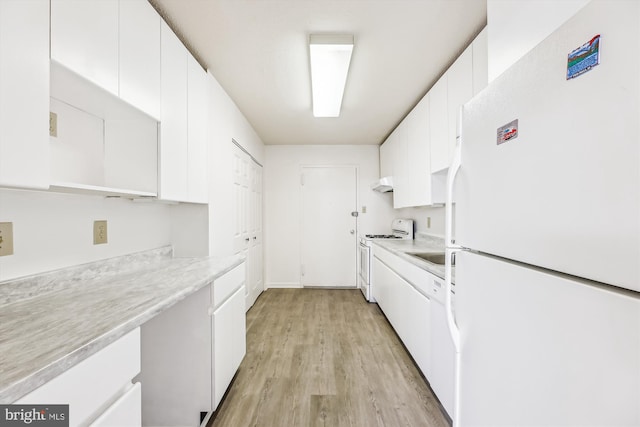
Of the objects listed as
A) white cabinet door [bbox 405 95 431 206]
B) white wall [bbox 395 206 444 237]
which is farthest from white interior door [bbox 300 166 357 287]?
white cabinet door [bbox 405 95 431 206]

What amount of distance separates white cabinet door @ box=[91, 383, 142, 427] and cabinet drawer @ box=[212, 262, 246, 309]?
2.31 ft

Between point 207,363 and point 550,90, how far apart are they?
182 cm

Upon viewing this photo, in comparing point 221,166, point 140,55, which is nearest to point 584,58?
point 140,55

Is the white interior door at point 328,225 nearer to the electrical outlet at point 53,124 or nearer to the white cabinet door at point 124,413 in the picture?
the electrical outlet at point 53,124

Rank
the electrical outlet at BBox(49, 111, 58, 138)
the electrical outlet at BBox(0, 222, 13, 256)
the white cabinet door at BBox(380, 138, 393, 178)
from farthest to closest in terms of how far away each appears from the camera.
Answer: the white cabinet door at BBox(380, 138, 393, 178) < the electrical outlet at BBox(49, 111, 58, 138) < the electrical outlet at BBox(0, 222, 13, 256)

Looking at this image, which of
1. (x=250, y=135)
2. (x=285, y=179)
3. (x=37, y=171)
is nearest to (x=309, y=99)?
(x=250, y=135)

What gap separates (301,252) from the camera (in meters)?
4.66

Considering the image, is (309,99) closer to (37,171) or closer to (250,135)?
(250,135)

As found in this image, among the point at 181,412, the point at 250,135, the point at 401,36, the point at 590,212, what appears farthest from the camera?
the point at 250,135

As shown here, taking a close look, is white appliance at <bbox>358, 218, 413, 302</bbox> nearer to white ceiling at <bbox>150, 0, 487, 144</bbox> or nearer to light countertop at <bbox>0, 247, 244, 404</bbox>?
white ceiling at <bbox>150, 0, 487, 144</bbox>

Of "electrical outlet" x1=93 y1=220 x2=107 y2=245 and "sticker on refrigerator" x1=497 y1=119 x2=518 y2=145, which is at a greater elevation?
"sticker on refrigerator" x1=497 y1=119 x2=518 y2=145

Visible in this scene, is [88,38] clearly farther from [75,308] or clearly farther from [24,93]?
[75,308]

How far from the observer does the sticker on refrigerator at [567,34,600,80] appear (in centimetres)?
52

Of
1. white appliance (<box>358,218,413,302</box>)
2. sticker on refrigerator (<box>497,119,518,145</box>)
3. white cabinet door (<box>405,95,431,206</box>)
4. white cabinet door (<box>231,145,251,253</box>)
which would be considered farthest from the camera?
white appliance (<box>358,218,413,302</box>)
